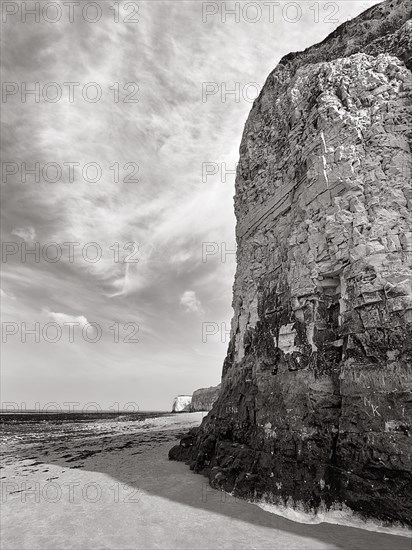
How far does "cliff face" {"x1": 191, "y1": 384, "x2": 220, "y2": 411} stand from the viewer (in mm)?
85000

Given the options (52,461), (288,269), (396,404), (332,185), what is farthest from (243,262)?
(52,461)

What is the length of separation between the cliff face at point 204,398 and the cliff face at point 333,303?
227ft

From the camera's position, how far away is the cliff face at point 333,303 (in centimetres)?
1023

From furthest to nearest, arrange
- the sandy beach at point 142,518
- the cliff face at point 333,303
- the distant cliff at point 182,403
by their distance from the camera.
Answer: the distant cliff at point 182,403 → the cliff face at point 333,303 → the sandy beach at point 142,518

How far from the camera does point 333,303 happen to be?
1327cm

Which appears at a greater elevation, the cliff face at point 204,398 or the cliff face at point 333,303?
the cliff face at point 333,303

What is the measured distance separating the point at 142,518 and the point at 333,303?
9.82m

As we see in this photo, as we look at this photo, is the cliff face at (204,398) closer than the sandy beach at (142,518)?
No

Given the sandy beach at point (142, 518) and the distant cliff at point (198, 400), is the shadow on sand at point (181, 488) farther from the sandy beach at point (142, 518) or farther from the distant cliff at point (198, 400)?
the distant cliff at point (198, 400)

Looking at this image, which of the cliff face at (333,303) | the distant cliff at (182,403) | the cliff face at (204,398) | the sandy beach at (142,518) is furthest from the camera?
the distant cliff at (182,403)

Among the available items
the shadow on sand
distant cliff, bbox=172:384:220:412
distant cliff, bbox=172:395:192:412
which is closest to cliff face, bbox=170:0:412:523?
the shadow on sand

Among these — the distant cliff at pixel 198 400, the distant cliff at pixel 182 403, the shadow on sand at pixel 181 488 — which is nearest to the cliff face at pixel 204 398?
the distant cliff at pixel 198 400

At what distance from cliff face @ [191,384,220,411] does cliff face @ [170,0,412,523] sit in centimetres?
6932

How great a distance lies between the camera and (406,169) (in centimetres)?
1266
